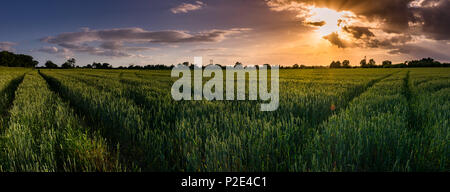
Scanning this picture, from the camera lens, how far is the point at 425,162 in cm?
208

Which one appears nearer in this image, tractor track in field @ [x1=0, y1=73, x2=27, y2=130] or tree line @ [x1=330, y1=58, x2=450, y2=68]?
tractor track in field @ [x1=0, y1=73, x2=27, y2=130]

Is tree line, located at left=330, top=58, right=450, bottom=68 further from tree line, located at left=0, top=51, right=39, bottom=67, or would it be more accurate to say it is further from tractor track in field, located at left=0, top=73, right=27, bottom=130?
tree line, located at left=0, top=51, right=39, bottom=67

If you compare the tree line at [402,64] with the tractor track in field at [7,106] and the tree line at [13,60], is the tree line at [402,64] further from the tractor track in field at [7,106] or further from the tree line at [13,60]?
the tree line at [13,60]

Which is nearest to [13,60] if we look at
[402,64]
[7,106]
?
[7,106]

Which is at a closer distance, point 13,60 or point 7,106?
point 7,106

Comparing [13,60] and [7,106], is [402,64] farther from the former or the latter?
[13,60]

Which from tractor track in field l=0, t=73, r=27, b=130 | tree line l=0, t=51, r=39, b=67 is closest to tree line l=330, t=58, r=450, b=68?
tractor track in field l=0, t=73, r=27, b=130

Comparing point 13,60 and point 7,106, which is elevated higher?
point 13,60

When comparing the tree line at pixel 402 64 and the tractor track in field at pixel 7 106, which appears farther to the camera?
the tree line at pixel 402 64

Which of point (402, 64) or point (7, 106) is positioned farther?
point (402, 64)

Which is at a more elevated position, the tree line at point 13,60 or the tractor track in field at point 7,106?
the tree line at point 13,60

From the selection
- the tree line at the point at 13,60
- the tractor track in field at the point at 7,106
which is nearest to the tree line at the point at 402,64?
the tractor track in field at the point at 7,106
